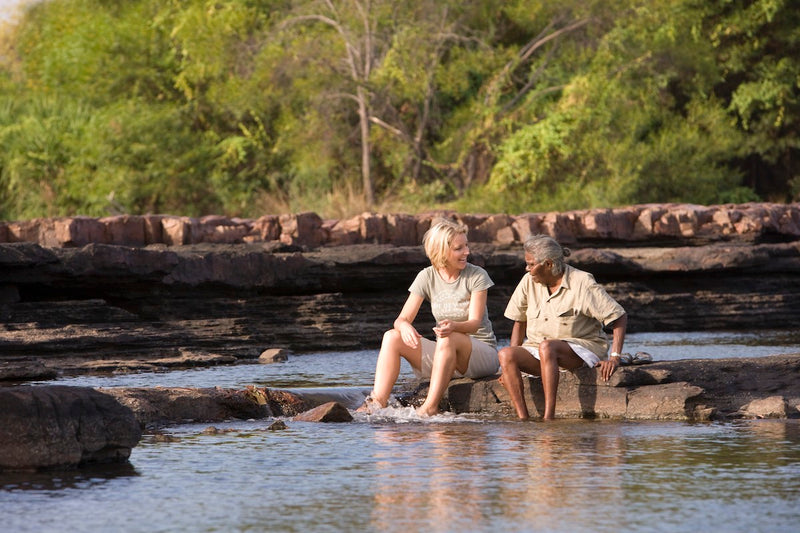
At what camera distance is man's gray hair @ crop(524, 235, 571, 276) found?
7.74m

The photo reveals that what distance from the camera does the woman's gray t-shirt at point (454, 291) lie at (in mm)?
8070

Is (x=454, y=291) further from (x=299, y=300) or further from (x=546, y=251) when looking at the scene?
(x=299, y=300)

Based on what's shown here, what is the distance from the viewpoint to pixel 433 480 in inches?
222

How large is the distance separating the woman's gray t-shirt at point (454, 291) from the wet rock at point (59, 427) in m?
2.54

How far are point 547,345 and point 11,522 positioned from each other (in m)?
3.50

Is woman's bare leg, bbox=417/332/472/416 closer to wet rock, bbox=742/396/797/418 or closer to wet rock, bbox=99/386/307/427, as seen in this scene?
wet rock, bbox=99/386/307/427

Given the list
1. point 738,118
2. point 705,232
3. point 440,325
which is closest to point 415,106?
point 738,118

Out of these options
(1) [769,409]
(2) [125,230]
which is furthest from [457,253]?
(2) [125,230]

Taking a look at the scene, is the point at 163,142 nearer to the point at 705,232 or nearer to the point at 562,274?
the point at 705,232

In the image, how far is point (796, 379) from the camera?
776 cm

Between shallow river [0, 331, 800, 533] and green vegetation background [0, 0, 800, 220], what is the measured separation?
59.9 ft

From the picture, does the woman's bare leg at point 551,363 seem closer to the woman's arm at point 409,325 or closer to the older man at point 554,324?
the older man at point 554,324

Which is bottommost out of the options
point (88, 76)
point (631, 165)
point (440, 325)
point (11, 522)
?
point (11, 522)

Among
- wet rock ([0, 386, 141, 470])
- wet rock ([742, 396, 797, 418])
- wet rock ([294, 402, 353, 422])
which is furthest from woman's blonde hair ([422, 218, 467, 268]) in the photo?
wet rock ([0, 386, 141, 470])
